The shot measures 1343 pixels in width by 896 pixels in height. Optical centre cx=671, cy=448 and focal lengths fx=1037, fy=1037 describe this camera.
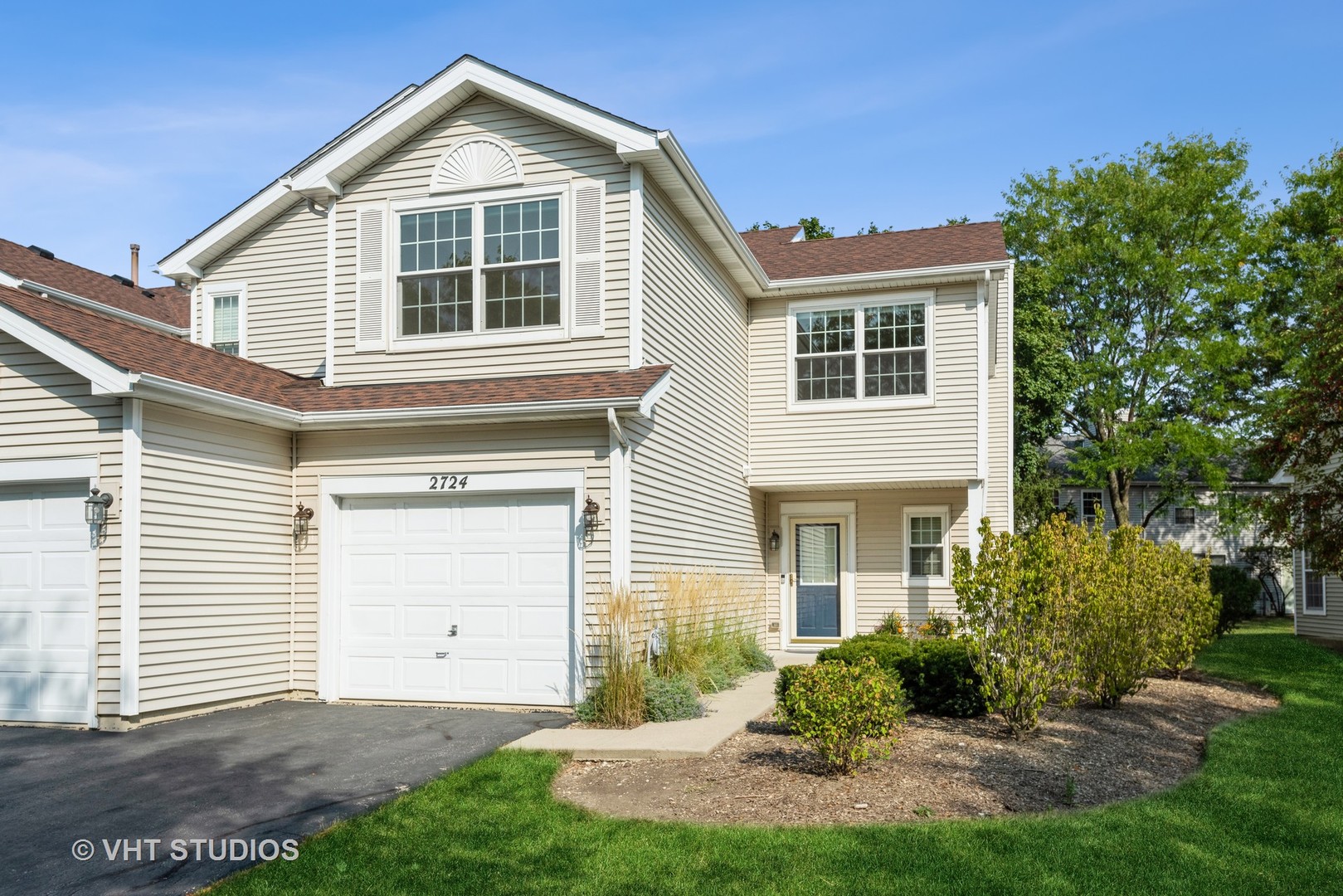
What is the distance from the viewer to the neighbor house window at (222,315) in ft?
43.3

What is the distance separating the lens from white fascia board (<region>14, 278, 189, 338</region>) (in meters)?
15.8

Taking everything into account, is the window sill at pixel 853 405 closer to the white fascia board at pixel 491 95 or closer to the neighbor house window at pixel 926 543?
the neighbor house window at pixel 926 543

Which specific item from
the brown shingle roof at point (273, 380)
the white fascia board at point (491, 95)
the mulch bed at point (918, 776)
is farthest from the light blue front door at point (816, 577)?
the white fascia board at point (491, 95)

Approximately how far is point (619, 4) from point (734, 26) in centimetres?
151

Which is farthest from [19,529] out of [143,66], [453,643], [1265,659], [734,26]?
[1265,659]

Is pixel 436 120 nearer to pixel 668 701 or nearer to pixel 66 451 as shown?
pixel 66 451

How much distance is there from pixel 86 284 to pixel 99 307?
1153 millimetres

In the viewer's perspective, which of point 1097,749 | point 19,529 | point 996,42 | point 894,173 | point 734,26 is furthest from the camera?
point 894,173

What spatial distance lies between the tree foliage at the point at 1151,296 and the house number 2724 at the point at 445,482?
19.6 metres

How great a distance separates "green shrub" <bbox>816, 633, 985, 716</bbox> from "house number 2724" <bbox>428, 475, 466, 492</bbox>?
3964 millimetres

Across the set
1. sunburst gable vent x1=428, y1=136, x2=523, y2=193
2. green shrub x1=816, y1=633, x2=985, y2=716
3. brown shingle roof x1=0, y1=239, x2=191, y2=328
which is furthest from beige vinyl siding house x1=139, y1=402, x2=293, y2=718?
brown shingle roof x1=0, y1=239, x2=191, y2=328

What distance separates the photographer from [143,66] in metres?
12.3

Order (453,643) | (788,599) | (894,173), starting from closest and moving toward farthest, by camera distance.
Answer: (453,643) < (788,599) < (894,173)

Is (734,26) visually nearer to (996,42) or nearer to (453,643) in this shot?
(996,42)
